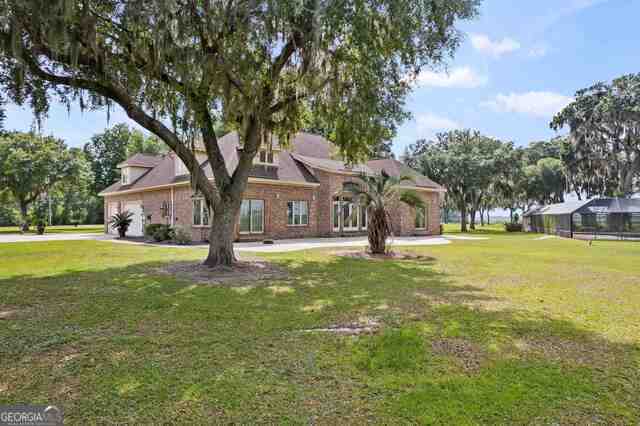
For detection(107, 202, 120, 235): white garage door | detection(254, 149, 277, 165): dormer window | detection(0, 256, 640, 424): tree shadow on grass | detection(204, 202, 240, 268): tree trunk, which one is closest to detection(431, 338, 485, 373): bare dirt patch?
detection(0, 256, 640, 424): tree shadow on grass

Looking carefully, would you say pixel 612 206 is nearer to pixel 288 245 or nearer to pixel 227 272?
pixel 288 245

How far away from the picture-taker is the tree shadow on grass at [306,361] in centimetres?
275

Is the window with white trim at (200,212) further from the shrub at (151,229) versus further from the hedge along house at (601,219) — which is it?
the hedge along house at (601,219)

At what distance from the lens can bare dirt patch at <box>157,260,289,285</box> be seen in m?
8.12

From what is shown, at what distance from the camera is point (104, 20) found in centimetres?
761

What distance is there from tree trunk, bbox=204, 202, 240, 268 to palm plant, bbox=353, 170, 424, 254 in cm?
476

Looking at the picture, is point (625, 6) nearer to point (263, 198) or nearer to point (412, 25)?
point (412, 25)

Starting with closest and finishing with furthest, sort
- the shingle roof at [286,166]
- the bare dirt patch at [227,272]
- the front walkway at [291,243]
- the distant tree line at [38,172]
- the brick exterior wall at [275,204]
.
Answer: the bare dirt patch at [227,272], the front walkway at [291,243], the brick exterior wall at [275,204], the shingle roof at [286,166], the distant tree line at [38,172]

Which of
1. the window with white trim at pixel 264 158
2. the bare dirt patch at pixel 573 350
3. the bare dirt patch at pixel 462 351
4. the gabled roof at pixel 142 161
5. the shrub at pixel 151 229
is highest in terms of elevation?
the gabled roof at pixel 142 161

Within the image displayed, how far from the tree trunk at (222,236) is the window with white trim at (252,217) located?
9030 millimetres

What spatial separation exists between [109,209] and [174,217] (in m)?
9.94

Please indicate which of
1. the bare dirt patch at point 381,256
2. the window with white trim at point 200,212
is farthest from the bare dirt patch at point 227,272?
the window with white trim at point 200,212

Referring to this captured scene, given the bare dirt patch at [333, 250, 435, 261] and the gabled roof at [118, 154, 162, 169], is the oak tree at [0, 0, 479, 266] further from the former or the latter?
the gabled roof at [118, 154, 162, 169]

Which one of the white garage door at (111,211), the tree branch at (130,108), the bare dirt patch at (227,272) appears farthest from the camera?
the white garage door at (111,211)
